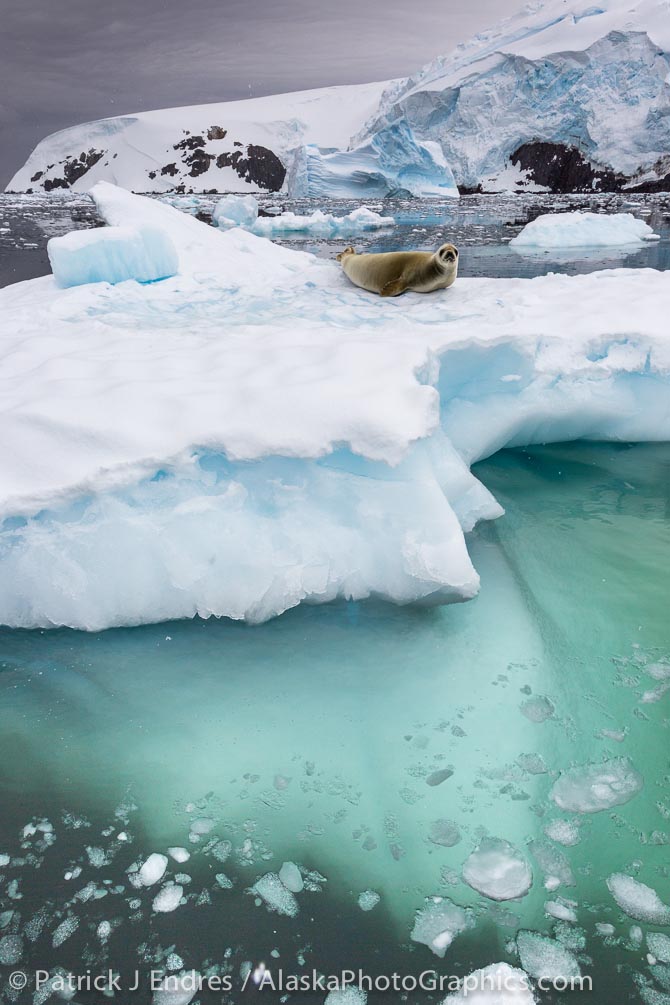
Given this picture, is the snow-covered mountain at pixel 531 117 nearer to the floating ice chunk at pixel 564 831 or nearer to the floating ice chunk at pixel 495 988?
the floating ice chunk at pixel 564 831

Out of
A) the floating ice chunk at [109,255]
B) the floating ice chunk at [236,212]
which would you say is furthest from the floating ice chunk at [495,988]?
the floating ice chunk at [236,212]

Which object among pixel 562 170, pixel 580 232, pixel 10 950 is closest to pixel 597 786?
pixel 10 950

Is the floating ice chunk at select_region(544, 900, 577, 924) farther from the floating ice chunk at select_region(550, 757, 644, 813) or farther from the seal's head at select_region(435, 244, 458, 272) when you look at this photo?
the seal's head at select_region(435, 244, 458, 272)

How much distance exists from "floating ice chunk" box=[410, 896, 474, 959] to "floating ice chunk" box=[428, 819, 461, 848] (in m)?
0.14

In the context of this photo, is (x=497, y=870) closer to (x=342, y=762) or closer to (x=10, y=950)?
(x=342, y=762)

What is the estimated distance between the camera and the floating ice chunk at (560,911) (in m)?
1.45

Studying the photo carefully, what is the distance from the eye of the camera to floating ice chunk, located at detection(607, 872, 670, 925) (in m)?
1.44

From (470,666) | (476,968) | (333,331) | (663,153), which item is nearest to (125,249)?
(333,331)

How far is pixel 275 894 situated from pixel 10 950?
1.92 feet

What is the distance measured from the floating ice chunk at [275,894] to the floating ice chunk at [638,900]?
0.75 meters

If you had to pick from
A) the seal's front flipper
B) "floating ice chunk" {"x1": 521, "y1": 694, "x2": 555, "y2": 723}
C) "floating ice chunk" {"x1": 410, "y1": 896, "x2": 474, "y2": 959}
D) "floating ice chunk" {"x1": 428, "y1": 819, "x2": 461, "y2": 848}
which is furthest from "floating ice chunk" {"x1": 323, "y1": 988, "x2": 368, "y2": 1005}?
the seal's front flipper

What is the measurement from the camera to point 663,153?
42406mm

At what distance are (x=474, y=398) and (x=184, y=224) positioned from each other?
530 centimetres

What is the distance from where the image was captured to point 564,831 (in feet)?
5.38
